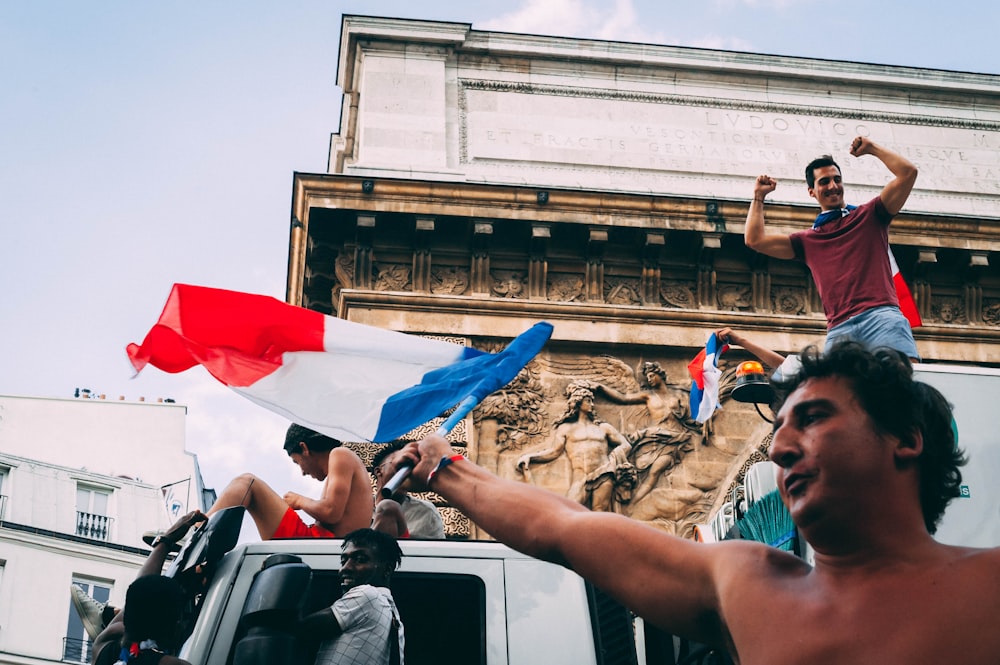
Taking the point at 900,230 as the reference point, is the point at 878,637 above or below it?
below

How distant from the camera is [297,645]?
4578mm

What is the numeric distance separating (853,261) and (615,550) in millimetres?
4885

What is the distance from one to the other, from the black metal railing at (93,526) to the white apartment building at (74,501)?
0.03 meters

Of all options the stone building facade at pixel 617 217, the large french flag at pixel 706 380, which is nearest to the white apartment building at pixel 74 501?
the stone building facade at pixel 617 217

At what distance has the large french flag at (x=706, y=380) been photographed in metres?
11.8

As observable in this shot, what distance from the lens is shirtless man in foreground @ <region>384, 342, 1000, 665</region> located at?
7.56 feet

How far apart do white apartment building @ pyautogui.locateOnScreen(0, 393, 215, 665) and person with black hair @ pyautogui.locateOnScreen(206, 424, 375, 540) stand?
81.7ft

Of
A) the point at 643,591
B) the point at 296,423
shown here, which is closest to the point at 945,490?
the point at 643,591

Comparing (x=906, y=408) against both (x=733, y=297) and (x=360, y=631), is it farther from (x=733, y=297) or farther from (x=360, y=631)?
(x=733, y=297)

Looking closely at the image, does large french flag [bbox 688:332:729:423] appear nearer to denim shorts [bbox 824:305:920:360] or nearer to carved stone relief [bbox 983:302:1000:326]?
denim shorts [bbox 824:305:920:360]

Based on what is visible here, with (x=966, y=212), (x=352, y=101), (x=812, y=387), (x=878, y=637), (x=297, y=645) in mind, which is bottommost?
(x=297, y=645)

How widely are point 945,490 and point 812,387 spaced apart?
1.08 feet

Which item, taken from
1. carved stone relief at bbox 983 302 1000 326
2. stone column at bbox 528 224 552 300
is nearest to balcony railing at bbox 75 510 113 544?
stone column at bbox 528 224 552 300

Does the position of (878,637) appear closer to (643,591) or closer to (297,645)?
(643,591)
